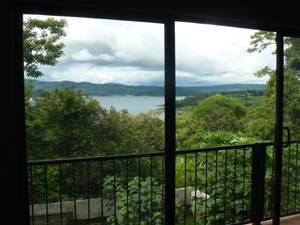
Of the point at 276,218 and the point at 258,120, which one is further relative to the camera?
the point at 258,120

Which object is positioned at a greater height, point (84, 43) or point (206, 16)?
point (206, 16)

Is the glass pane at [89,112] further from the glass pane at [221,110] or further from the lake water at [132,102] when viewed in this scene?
the glass pane at [221,110]

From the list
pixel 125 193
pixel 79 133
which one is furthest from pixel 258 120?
pixel 79 133

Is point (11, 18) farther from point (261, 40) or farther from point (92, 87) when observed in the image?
point (261, 40)

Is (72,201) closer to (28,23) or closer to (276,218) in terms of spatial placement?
(28,23)

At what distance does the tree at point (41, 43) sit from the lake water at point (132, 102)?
491 mm

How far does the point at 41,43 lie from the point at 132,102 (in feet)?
2.84

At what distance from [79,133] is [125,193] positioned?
0.80 m

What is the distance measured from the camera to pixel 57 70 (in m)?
1.65

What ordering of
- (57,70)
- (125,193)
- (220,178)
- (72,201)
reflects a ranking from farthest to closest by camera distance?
(220,178), (125,193), (72,201), (57,70)

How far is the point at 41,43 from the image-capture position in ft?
5.33

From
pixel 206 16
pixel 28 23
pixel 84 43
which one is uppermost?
pixel 206 16

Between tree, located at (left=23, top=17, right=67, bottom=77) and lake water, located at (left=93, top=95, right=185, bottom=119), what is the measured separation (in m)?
0.49

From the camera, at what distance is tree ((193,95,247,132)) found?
2932 millimetres
